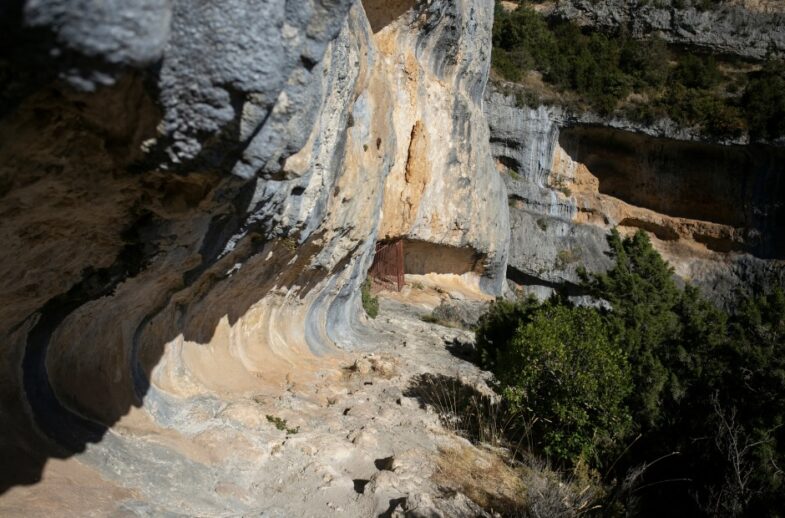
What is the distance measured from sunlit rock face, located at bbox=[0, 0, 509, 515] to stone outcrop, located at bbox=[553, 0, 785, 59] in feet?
67.2

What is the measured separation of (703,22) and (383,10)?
19370 millimetres

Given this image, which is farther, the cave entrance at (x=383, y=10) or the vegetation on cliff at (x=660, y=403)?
the cave entrance at (x=383, y=10)

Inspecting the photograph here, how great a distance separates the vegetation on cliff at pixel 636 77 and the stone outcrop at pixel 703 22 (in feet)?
1.53

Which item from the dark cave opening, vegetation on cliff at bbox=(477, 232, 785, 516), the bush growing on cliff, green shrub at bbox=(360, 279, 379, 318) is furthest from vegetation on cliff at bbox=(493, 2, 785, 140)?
the bush growing on cliff

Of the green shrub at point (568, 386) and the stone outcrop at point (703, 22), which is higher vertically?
the stone outcrop at point (703, 22)

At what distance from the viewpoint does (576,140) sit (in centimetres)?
2212

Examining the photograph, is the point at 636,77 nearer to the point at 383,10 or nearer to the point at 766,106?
the point at 766,106

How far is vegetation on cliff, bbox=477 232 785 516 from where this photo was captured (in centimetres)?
530

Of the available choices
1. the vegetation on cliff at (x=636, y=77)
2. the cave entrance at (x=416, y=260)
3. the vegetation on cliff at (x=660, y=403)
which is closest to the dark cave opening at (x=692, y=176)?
the vegetation on cliff at (x=636, y=77)

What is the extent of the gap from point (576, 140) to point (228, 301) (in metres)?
19.0

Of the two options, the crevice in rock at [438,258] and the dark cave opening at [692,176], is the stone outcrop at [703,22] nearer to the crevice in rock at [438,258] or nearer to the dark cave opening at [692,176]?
the dark cave opening at [692,176]

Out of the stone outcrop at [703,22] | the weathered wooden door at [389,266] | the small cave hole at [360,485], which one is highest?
the stone outcrop at [703,22]

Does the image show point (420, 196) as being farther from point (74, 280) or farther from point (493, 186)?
point (74, 280)

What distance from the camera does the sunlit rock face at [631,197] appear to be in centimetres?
2056
